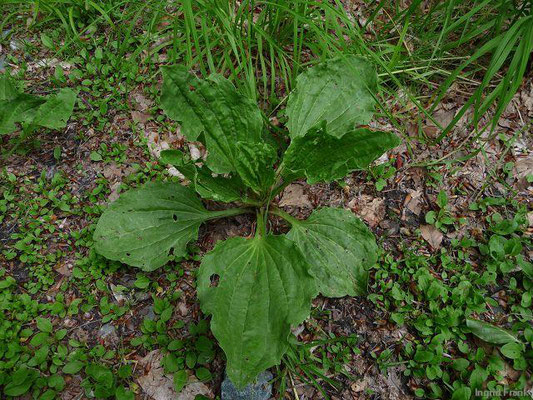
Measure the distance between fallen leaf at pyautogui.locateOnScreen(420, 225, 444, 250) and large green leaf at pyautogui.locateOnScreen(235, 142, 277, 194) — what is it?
1.09 metres

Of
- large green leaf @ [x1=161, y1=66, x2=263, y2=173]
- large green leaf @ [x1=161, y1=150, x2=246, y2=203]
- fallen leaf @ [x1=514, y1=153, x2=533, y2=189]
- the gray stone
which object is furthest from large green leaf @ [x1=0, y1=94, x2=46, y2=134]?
fallen leaf @ [x1=514, y1=153, x2=533, y2=189]

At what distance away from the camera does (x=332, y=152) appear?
2.32 metres

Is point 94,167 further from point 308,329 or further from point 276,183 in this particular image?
point 308,329

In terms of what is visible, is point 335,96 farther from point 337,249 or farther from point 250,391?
point 250,391

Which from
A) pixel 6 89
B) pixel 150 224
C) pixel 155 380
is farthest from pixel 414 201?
pixel 6 89

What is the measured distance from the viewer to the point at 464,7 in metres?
3.21

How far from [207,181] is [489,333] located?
6.01 feet

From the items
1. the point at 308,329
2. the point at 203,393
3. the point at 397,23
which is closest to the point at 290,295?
the point at 308,329

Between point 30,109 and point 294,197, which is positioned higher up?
point 294,197

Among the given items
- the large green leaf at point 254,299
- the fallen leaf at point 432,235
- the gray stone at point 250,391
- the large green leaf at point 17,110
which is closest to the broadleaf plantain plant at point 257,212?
the large green leaf at point 254,299

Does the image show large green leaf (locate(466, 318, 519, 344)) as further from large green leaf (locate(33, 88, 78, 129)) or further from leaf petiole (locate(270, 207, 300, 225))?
large green leaf (locate(33, 88, 78, 129))

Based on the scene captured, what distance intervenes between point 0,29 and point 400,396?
3.95m

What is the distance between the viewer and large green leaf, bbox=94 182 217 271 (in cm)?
239

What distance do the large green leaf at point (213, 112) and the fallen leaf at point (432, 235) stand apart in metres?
1.26
